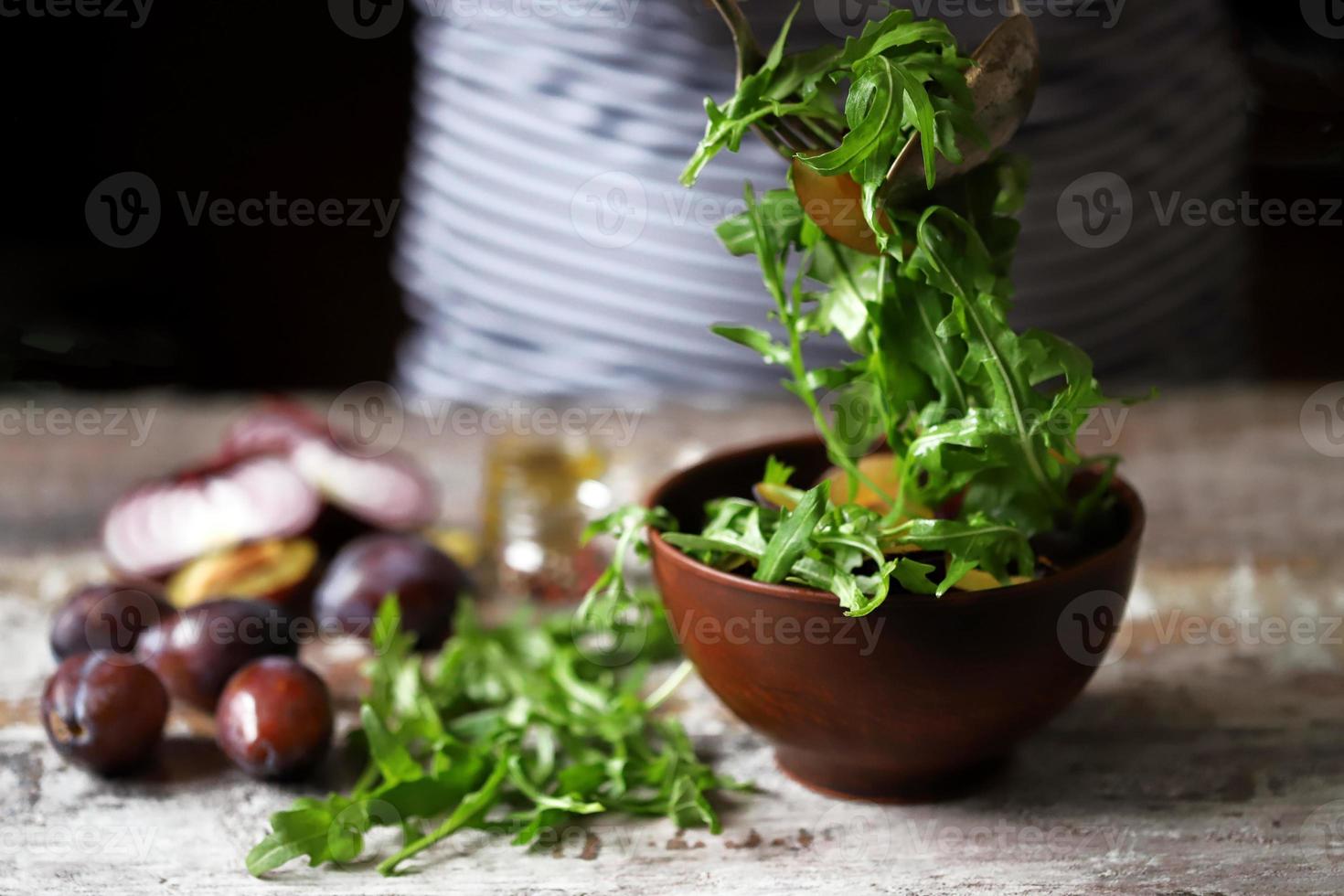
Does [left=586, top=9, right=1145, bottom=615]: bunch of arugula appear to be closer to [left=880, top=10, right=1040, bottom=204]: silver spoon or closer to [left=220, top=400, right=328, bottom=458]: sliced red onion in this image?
[left=880, top=10, right=1040, bottom=204]: silver spoon

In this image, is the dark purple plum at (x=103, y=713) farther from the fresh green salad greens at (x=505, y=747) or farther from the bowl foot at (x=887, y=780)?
the bowl foot at (x=887, y=780)

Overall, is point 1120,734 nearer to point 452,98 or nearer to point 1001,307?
point 1001,307

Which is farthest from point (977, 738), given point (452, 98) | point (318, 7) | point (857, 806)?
point (318, 7)

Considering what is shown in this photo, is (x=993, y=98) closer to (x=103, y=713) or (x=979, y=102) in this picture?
(x=979, y=102)

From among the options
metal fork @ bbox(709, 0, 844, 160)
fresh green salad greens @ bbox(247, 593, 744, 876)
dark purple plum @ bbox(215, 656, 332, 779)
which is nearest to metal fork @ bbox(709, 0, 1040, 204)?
metal fork @ bbox(709, 0, 844, 160)

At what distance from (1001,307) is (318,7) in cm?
215

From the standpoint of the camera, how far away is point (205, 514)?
3.01ft

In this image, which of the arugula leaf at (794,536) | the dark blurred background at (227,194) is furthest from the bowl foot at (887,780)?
the dark blurred background at (227,194)

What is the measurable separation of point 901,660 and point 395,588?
0.38 meters

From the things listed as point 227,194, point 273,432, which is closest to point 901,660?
point 273,432

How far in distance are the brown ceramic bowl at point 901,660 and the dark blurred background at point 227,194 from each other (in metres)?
1.59

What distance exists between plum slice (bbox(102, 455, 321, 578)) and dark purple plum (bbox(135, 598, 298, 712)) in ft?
0.46

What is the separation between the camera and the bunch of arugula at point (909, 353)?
0.53 m

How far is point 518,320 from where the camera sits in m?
1.25
